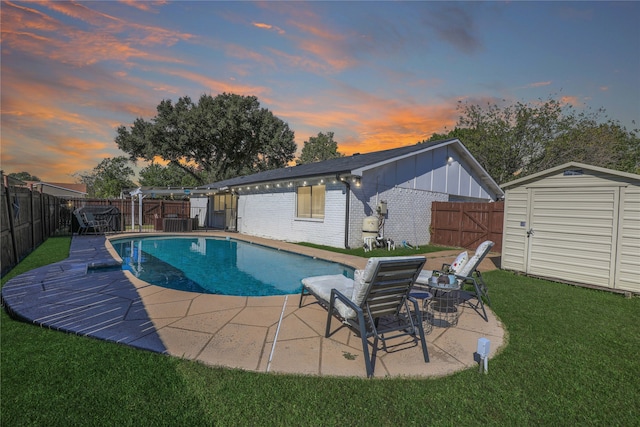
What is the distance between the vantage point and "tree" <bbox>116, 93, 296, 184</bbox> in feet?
95.1

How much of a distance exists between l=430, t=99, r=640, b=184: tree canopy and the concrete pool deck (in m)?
24.2

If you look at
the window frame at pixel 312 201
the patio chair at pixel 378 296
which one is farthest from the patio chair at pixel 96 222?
the patio chair at pixel 378 296

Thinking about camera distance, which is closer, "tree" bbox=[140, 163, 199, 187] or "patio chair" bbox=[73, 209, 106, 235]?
"patio chair" bbox=[73, 209, 106, 235]

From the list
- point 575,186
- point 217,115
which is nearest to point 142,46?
point 575,186

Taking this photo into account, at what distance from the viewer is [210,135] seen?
2970 centimetres

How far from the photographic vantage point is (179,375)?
2529 mm

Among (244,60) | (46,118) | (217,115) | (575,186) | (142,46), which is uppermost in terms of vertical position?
(217,115)

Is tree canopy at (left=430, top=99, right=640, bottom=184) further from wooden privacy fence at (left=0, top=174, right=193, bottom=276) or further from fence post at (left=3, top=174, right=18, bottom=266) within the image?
fence post at (left=3, top=174, right=18, bottom=266)

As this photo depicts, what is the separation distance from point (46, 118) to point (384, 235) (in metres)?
14.4

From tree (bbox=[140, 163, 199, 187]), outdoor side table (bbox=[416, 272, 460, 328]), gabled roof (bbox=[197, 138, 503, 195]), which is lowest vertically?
outdoor side table (bbox=[416, 272, 460, 328])

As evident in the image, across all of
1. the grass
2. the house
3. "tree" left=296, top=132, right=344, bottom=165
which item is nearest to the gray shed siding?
the grass

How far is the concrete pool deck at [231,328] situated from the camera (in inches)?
112

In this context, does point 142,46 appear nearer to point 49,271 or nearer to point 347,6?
point 347,6

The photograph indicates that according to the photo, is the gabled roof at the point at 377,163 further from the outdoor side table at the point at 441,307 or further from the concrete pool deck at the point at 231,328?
the concrete pool deck at the point at 231,328
